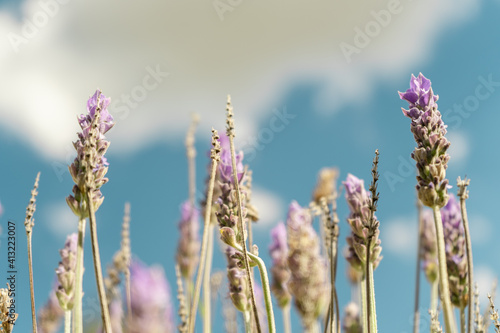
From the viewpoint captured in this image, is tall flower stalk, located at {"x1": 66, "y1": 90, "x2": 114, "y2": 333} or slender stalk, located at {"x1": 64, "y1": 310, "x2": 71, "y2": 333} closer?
tall flower stalk, located at {"x1": 66, "y1": 90, "x2": 114, "y2": 333}

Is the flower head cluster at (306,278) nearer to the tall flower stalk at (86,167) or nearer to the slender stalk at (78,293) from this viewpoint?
the tall flower stalk at (86,167)

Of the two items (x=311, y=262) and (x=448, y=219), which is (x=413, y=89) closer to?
(x=448, y=219)

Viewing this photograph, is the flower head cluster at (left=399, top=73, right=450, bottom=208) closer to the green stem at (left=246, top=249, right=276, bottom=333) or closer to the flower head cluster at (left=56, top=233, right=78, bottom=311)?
the green stem at (left=246, top=249, right=276, bottom=333)

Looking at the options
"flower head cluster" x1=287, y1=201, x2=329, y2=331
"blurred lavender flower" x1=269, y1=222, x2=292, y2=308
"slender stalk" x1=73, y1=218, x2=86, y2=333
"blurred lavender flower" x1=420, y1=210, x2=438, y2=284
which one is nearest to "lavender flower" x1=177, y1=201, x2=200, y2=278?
"blurred lavender flower" x1=269, y1=222, x2=292, y2=308

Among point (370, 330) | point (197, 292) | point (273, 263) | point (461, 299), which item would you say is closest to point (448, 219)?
point (461, 299)

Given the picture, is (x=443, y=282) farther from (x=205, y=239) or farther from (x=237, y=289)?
(x=237, y=289)

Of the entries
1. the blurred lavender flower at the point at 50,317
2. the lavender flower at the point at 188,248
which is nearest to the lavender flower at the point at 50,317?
the blurred lavender flower at the point at 50,317

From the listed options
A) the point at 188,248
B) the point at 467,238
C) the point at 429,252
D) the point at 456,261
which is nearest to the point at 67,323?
the point at 467,238
